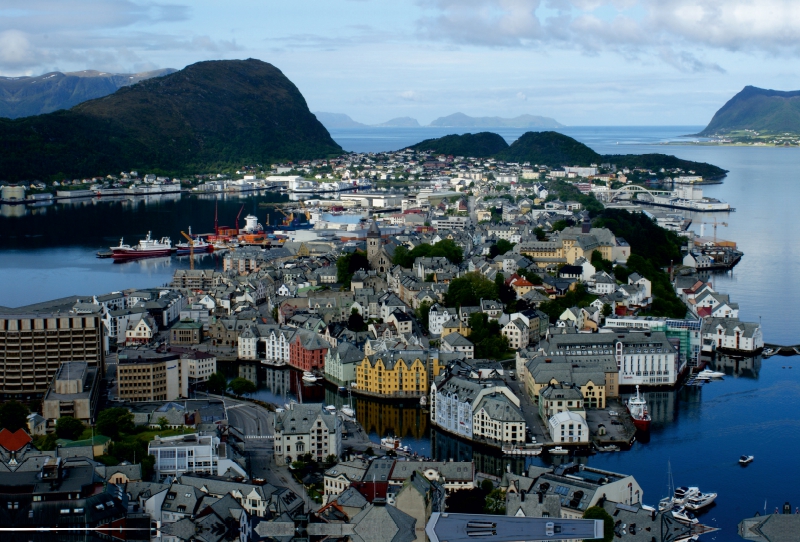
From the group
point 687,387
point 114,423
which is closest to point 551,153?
point 687,387

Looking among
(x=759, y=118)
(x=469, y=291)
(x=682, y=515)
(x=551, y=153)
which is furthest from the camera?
(x=759, y=118)

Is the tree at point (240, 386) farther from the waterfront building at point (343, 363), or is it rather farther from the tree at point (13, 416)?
the tree at point (13, 416)

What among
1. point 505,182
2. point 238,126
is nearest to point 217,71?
point 238,126

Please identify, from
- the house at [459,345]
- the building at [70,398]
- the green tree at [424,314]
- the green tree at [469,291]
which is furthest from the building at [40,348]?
the green tree at [469,291]

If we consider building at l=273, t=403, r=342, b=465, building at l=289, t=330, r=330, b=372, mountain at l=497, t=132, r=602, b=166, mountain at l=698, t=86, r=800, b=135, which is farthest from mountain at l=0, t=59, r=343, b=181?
mountain at l=698, t=86, r=800, b=135

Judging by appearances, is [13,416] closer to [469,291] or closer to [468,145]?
[469,291]

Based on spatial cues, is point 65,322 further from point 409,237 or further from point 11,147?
point 11,147
